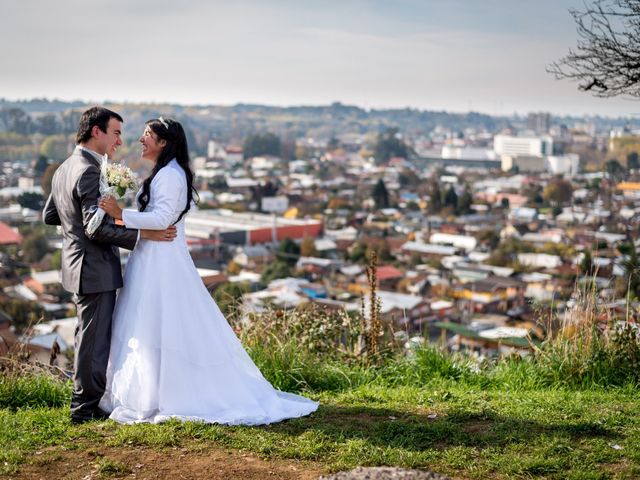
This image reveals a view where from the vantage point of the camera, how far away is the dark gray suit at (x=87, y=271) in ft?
10.8

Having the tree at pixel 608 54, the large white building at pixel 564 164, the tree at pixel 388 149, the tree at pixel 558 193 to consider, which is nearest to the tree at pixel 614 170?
the tree at pixel 558 193

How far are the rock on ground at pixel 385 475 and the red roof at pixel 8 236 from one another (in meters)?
33.4

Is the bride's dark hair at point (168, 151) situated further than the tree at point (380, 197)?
No

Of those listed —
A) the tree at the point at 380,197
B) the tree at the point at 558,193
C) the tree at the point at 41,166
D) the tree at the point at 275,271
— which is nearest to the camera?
the tree at the point at 275,271

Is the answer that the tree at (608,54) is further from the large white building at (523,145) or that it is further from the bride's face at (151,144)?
the large white building at (523,145)

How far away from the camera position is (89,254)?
130 inches

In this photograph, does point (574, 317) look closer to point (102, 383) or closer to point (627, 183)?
point (102, 383)

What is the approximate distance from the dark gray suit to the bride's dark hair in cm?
19

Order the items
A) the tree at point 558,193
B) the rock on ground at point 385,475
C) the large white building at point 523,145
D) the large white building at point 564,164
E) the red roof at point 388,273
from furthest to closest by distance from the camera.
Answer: the large white building at point 523,145
the large white building at point 564,164
the tree at point 558,193
the red roof at point 388,273
the rock on ground at point 385,475

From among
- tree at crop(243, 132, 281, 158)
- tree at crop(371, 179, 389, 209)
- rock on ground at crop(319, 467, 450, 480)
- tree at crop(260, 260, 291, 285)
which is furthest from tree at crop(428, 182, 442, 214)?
rock on ground at crop(319, 467, 450, 480)

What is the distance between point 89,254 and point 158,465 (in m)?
0.92

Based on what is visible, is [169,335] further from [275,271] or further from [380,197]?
[380,197]

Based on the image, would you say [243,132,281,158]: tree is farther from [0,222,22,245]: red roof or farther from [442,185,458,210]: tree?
[0,222,22,245]: red roof

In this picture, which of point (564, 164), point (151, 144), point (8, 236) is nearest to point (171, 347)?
point (151, 144)
